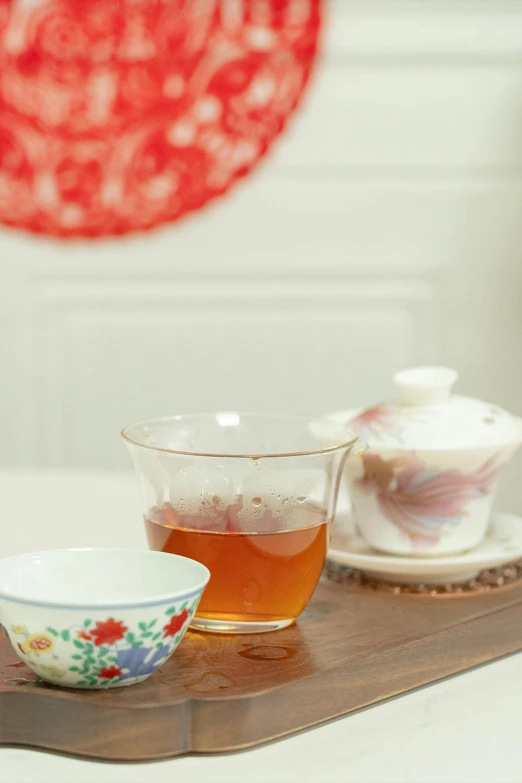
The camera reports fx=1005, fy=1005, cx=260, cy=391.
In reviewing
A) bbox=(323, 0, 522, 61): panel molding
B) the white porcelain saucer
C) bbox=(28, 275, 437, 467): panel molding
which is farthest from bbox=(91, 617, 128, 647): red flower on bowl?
bbox=(323, 0, 522, 61): panel molding

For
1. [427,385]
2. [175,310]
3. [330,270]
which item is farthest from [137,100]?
[427,385]

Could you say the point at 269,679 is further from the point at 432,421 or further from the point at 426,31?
the point at 426,31

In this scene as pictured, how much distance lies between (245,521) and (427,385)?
27cm

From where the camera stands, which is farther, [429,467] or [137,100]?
[137,100]

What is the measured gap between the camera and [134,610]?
2.14 ft

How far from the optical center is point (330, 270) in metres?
2.73

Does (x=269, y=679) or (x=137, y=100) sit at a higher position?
(x=137, y=100)

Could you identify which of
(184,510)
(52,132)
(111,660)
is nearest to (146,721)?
(111,660)

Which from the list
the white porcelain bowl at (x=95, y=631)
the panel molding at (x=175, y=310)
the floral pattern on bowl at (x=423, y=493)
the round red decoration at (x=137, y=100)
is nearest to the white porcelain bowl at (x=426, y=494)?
the floral pattern on bowl at (x=423, y=493)

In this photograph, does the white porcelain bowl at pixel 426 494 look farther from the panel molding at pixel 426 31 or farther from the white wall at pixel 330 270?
the panel molding at pixel 426 31

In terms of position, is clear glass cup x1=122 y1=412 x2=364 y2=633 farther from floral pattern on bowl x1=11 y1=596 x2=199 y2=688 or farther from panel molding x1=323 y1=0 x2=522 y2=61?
panel molding x1=323 y1=0 x2=522 y2=61

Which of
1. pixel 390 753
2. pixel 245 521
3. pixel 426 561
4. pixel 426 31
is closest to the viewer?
pixel 390 753

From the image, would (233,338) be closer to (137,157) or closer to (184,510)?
(137,157)

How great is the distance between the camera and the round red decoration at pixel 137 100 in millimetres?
2674
